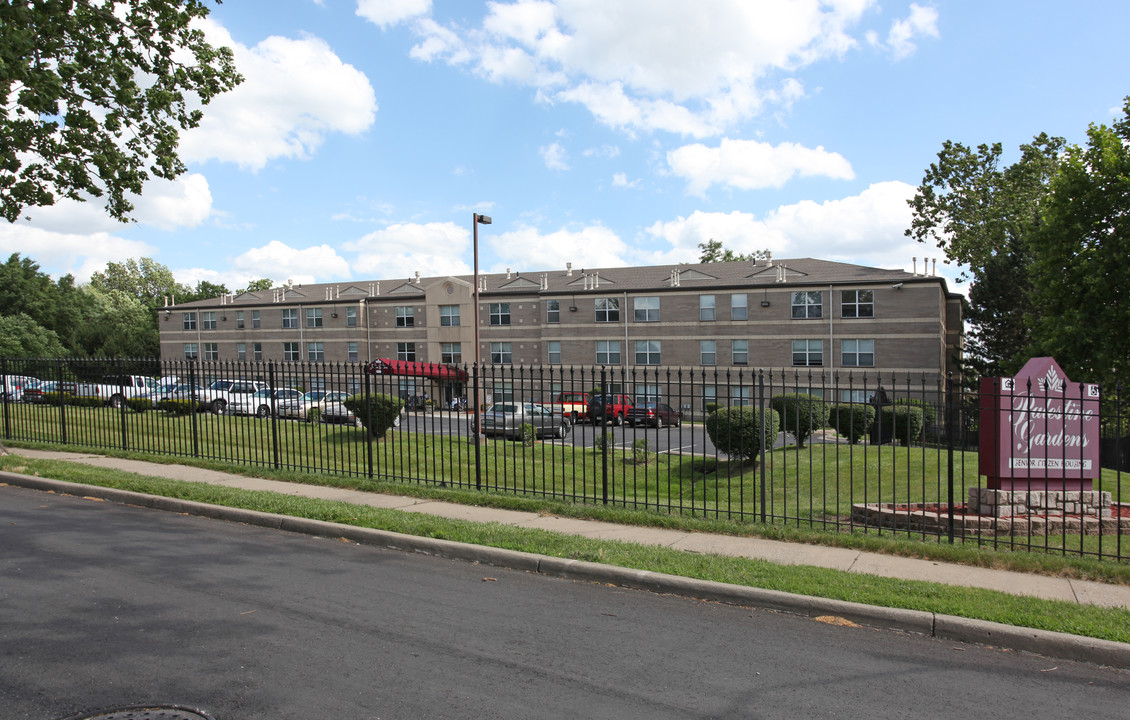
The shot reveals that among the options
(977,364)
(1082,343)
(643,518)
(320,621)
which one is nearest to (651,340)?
(977,364)

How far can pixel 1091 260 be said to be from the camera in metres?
24.8

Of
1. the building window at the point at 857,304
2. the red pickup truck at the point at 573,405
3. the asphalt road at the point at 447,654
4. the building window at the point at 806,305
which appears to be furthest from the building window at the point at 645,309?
the asphalt road at the point at 447,654

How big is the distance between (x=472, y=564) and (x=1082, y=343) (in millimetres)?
25937

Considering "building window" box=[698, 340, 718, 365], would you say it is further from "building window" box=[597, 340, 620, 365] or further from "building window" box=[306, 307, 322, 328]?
"building window" box=[306, 307, 322, 328]

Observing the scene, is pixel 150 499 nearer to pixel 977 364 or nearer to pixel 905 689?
pixel 905 689

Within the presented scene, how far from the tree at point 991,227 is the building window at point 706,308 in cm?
1324

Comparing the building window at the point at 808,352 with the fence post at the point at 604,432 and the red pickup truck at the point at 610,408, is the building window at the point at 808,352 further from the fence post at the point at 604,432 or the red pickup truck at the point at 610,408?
the fence post at the point at 604,432

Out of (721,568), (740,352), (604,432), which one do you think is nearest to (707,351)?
(740,352)

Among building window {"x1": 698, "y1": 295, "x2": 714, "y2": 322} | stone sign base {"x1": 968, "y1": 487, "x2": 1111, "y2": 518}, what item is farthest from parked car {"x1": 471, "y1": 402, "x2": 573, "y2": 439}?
building window {"x1": 698, "y1": 295, "x2": 714, "y2": 322}

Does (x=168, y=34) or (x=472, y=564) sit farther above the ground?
(x=168, y=34)

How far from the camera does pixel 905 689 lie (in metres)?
4.54

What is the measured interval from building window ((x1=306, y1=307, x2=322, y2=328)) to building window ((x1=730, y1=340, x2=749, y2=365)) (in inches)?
1253

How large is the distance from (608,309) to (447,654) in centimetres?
4262

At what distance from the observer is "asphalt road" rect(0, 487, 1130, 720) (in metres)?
4.16
